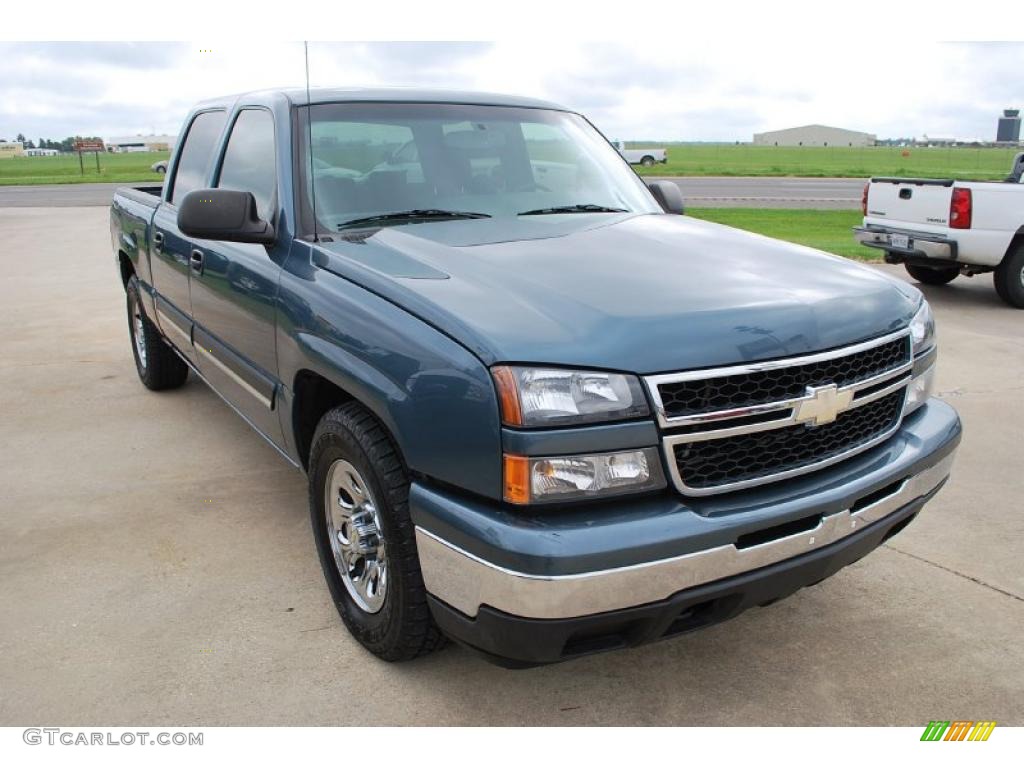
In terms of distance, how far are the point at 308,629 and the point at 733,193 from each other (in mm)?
25401

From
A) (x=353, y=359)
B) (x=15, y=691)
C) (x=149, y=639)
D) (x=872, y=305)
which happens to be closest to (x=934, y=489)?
(x=872, y=305)

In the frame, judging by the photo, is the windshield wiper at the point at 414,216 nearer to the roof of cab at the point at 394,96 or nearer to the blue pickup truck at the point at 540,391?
the blue pickup truck at the point at 540,391

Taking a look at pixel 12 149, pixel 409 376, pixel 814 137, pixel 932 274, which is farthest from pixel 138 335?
pixel 814 137

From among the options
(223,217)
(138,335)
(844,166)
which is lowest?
(138,335)

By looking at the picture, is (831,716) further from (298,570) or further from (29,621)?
(29,621)

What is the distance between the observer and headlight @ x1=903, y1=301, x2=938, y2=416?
2826 mm

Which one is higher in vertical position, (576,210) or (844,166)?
(844,166)

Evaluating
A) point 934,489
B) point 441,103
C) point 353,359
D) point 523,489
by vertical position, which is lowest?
point 934,489

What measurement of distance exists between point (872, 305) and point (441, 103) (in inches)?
79.4

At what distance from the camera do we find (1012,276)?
8.62 meters

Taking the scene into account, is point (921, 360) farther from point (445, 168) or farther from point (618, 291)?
point (445, 168)

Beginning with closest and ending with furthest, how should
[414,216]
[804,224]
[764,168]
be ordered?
1. [414,216]
2. [804,224]
3. [764,168]

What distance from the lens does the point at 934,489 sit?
9.34 feet
